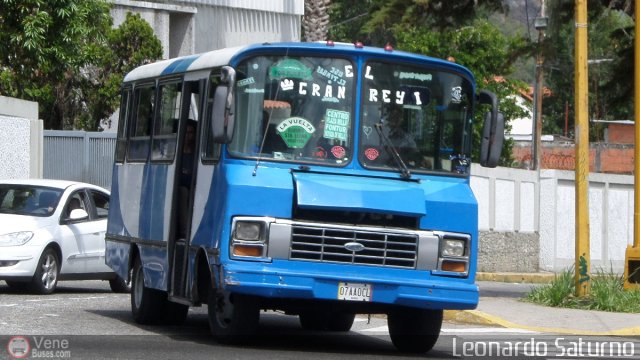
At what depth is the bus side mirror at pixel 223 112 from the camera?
11.5 meters

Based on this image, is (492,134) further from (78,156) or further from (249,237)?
(78,156)

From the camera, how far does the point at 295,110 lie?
1202 cm

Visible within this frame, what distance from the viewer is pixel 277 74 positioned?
12.0 metres

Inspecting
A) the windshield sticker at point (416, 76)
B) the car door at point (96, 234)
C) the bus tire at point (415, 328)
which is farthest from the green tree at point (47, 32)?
the bus tire at point (415, 328)

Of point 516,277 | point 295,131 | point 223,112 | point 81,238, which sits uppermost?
point 223,112

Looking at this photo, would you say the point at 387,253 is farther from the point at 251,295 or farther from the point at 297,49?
the point at 297,49

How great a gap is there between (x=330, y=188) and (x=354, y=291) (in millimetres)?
926

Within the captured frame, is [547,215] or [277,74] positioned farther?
[547,215]

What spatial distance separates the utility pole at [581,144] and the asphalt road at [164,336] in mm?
2208

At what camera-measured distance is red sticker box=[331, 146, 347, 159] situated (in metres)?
12.1

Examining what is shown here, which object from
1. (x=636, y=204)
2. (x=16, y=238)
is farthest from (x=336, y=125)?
(x=636, y=204)

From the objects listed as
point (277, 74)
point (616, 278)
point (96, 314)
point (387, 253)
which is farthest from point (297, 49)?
point (616, 278)

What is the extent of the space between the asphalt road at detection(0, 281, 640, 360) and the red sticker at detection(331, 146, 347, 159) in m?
1.79

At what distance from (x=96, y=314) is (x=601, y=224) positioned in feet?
58.0
